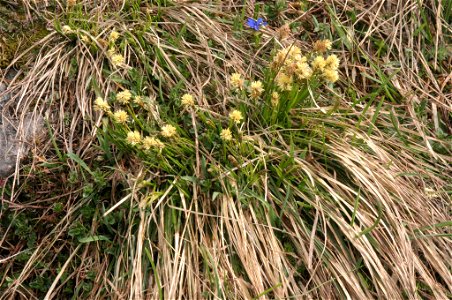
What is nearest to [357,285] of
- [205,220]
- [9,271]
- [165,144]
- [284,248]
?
[284,248]

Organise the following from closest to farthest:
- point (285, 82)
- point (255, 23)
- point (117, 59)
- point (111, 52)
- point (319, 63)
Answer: point (319, 63) → point (285, 82) → point (117, 59) → point (111, 52) → point (255, 23)

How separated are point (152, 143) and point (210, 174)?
306 millimetres

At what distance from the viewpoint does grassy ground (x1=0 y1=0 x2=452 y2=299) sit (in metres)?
2.34

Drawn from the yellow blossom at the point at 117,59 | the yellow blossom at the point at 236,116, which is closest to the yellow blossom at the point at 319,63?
the yellow blossom at the point at 236,116

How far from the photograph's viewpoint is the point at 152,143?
2.33 metres

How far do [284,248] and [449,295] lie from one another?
69cm

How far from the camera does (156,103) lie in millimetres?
2688

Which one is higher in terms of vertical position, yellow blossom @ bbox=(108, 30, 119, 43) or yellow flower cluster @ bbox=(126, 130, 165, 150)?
yellow blossom @ bbox=(108, 30, 119, 43)

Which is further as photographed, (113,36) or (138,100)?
(113,36)

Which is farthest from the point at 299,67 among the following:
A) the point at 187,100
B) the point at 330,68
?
the point at 187,100

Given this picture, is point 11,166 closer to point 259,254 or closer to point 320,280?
point 259,254

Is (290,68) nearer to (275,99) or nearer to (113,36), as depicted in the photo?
(275,99)

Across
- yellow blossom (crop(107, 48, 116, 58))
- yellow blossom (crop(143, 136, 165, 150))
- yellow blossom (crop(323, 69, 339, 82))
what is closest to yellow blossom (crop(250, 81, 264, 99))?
yellow blossom (crop(323, 69, 339, 82))

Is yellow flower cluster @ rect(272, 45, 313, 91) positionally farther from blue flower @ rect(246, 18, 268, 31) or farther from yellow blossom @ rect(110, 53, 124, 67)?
yellow blossom @ rect(110, 53, 124, 67)
